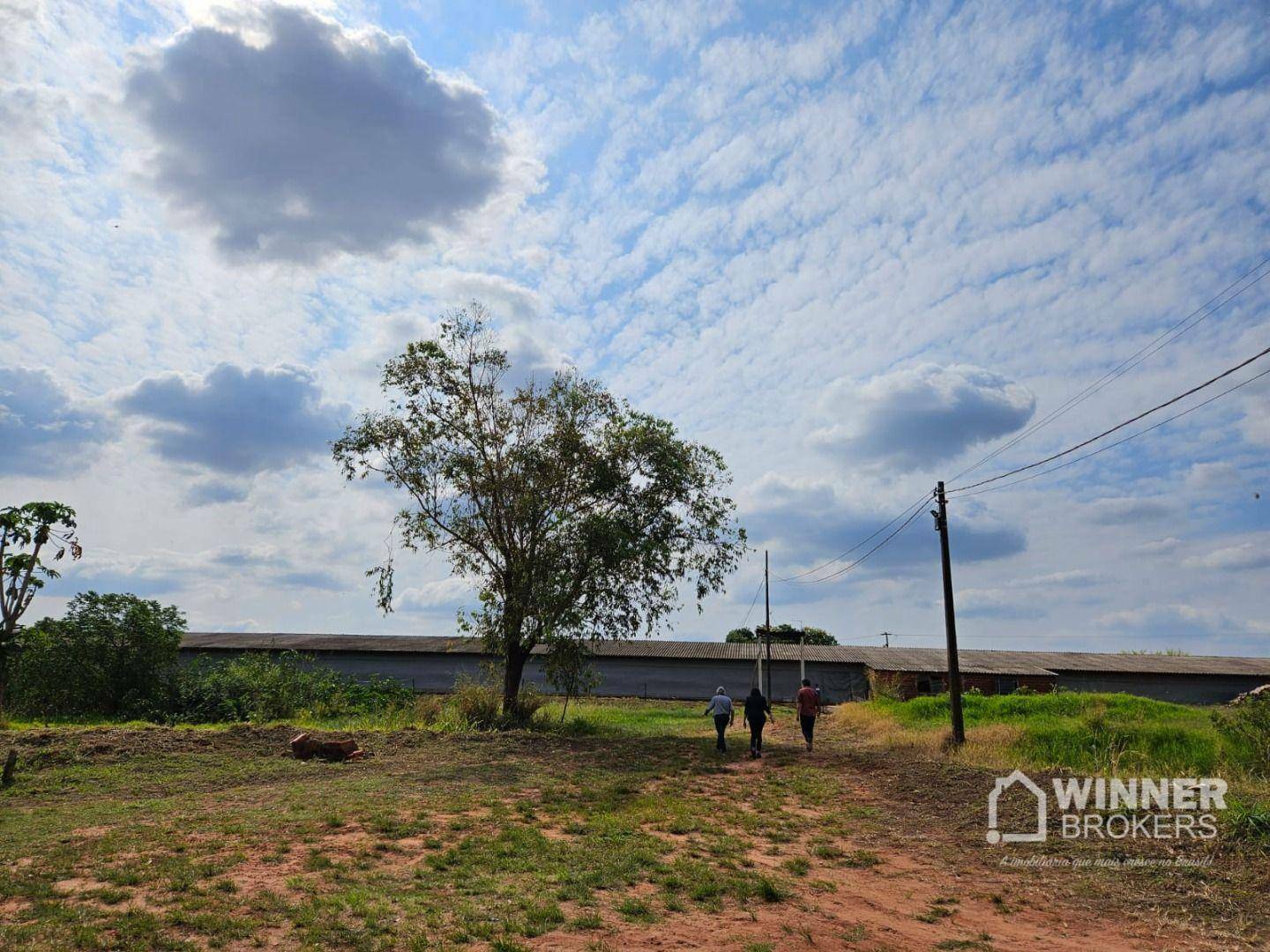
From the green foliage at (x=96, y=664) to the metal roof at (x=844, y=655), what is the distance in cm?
1608

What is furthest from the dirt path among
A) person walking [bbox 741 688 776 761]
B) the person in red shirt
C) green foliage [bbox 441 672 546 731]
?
green foliage [bbox 441 672 546 731]

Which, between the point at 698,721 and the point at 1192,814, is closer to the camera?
the point at 1192,814

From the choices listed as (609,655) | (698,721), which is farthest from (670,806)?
(609,655)

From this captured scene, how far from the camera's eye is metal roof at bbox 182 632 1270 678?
45938mm

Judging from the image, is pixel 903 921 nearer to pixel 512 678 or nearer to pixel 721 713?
pixel 721 713

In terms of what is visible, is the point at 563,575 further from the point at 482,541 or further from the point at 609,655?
the point at 609,655

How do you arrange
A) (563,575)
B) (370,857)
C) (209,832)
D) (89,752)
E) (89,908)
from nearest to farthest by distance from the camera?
(89,908), (370,857), (209,832), (89,752), (563,575)

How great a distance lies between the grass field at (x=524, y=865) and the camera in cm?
747

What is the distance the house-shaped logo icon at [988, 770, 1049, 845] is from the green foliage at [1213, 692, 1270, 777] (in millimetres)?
3750

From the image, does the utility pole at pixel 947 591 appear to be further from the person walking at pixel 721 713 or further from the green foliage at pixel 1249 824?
the green foliage at pixel 1249 824

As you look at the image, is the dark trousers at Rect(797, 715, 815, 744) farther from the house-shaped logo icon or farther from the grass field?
the house-shaped logo icon

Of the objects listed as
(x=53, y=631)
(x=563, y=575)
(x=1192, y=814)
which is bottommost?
(x=1192, y=814)

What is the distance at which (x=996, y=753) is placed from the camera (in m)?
17.5

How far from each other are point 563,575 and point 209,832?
1534 centimetres
